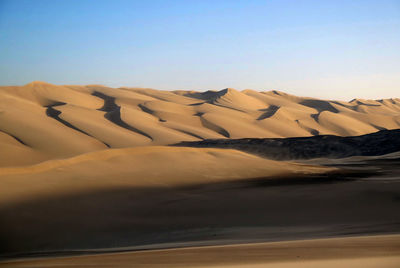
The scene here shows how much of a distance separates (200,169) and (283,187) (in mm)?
3647

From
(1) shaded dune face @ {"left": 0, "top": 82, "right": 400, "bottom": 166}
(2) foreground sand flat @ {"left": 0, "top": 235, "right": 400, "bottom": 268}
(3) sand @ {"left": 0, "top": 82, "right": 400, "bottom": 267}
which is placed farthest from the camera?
(1) shaded dune face @ {"left": 0, "top": 82, "right": 400, "bottom": 166}

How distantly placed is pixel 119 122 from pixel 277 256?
37.1 meters

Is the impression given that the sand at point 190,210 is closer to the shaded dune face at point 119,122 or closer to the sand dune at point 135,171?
the sand dune at point 135,171

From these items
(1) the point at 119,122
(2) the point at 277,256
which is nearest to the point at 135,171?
(2) the point at 277,256

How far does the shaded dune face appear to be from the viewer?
1156 inches

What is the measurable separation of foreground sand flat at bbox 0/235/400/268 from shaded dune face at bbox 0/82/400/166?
65.9 ft

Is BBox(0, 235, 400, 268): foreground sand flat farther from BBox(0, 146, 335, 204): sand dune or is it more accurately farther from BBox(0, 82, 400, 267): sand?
BBox(0, 146, 335, 204): sand dune

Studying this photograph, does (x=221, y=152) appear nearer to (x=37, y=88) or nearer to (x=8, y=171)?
(x=8, y=171)

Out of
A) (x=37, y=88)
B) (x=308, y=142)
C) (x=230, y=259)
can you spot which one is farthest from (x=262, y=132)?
(x=230, y=259)

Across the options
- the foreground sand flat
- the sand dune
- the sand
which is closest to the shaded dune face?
the sand dune

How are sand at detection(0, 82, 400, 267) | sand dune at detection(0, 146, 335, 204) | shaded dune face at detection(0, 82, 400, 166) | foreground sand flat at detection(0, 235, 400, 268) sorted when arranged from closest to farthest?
foreground sand flat at detection(0, 235, 400, 268)
sand at detection(0, 82, 400, 267)
sand dune at detection(0, 146, 335, 204)
shaded dune face at detection(0, 82, 400, 166)

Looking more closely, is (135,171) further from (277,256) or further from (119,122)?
(119,122)

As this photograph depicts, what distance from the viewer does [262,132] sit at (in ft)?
152

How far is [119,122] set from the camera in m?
41.0
